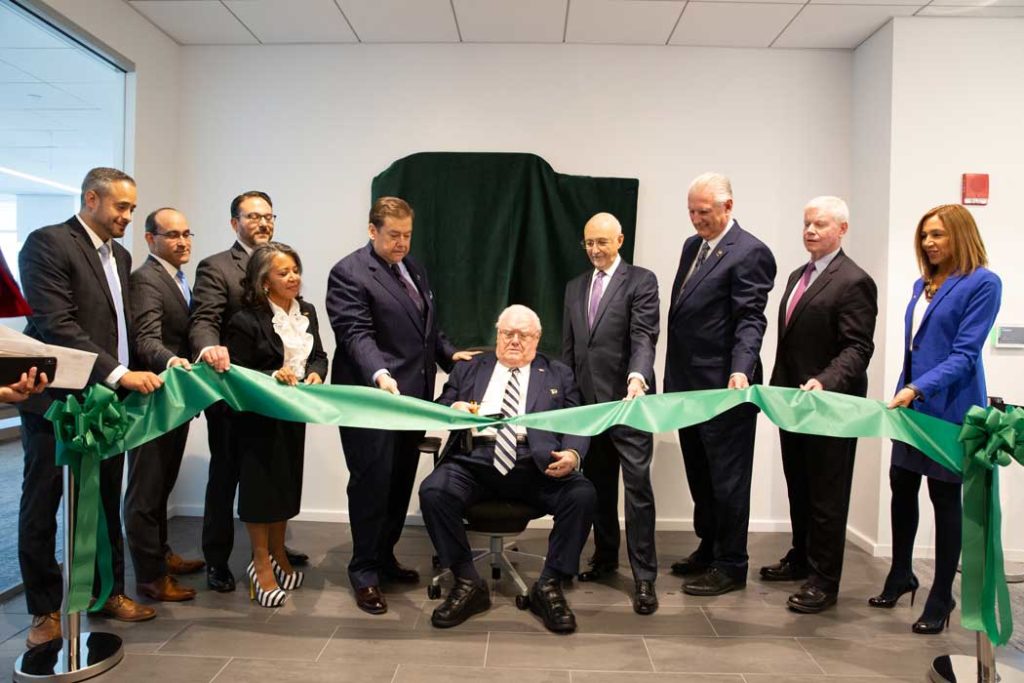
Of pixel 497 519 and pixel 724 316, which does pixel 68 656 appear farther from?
pixel 724 316

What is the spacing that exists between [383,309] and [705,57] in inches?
108

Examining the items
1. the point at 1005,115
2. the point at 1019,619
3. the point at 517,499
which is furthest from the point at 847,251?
the point at 517,499

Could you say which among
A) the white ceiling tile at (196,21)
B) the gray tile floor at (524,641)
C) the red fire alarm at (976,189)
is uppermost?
the white ceiling tile at (196,21)

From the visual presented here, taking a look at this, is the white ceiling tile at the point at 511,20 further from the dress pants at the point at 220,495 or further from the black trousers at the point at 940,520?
the black trousers at the point at 940,520

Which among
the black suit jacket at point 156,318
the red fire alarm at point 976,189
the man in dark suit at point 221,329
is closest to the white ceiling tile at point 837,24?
the red fire alarm at point 976,189

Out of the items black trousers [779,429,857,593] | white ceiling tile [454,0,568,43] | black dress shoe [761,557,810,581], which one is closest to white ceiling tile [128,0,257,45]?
white ceiling tile [454,0,568,43]

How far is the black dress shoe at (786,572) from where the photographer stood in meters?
3.74

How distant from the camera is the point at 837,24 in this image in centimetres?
433

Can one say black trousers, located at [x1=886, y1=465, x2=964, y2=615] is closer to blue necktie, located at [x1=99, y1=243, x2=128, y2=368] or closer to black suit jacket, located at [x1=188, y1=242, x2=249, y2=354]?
black suit jacket, located at [x1=188, y1=242, x2=249, y2=354]

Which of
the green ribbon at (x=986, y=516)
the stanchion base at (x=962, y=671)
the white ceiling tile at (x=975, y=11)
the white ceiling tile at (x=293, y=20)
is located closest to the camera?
the green ribbon at (x=986, y=516)

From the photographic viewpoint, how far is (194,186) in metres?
4.80

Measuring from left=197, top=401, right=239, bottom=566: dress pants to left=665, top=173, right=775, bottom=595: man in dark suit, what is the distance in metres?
2.05

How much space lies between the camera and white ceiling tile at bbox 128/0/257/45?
421 centimetres

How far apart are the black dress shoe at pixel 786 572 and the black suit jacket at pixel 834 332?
0.97 m
